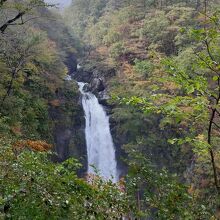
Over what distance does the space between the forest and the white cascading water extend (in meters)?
0.07

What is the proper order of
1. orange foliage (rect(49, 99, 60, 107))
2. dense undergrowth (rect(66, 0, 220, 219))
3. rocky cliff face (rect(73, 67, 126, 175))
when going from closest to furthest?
dense undergrowth (rect(66, 0, 220, 219)) < orange foliage (rect(49, 99, 60, 107)) < rocky cliff face (rect(73, 67, 126, 175))

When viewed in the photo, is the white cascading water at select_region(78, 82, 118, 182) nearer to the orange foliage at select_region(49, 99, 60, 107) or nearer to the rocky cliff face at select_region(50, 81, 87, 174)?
the rocky cliff face at select_region(50, 81, 87, 174)

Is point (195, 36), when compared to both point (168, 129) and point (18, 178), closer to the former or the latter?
point (18, 178)

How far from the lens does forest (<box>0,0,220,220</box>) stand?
3.31 metres

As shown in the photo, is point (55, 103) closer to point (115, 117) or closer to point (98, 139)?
point (98, 139)

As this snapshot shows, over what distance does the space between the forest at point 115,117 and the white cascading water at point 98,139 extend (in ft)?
0.23

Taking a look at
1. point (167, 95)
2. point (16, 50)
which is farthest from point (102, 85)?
point (167, 95)

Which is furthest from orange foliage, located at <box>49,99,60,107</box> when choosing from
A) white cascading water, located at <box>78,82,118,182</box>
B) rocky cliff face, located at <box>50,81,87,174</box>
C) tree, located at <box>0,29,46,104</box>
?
tree, located at <box>0,29,46,104</box>

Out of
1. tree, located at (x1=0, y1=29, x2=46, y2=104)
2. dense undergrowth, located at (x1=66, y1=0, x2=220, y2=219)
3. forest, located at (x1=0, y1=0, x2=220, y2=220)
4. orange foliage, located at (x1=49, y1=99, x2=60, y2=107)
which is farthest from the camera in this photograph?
orange foliage, located at (x1=49, y1=99, x2=60, y2=107)

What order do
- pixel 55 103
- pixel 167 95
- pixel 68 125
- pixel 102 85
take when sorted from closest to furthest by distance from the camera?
pixel 167 95 → pixel 55 103 → pixel 68 125 → pixel 102 85

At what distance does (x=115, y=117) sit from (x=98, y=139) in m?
2.49

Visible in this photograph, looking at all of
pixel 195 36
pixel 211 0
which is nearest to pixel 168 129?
pixel 211 0

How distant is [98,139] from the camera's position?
68.4 ft

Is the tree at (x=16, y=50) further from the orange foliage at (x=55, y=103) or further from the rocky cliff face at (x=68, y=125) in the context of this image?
the rocky cliff face at (x=68, y=125)
